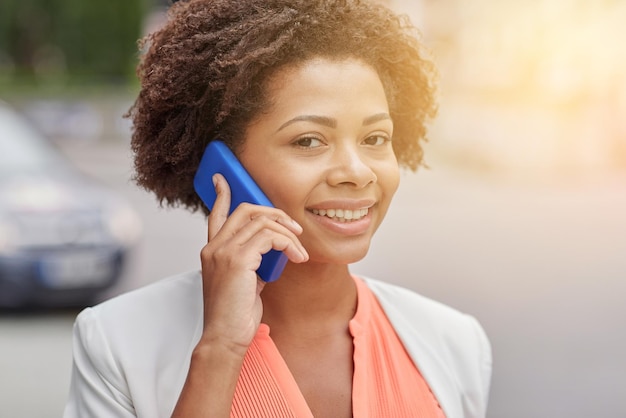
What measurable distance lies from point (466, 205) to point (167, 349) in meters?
12.0

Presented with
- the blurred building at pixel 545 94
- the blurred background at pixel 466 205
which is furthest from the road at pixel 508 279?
the blurred building at pixel 545 94

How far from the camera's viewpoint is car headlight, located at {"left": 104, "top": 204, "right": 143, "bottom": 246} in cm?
714

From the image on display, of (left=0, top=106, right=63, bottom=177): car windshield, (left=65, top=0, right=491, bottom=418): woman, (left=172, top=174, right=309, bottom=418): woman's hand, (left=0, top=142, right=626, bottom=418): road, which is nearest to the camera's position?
(left=172, top=174, right=309, bottom=418): woman's hand

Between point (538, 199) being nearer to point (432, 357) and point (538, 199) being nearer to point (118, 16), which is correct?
point (432, 357)

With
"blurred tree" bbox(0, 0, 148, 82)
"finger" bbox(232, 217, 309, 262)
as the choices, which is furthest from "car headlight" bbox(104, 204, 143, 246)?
"blurred tree" bbox(0, 0, 148, 82)

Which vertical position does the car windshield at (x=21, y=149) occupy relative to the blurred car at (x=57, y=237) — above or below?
above

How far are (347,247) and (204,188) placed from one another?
0.39 metres

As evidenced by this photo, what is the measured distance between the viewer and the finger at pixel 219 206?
7.00 feet

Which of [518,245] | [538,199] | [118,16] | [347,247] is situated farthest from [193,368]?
[118,16]

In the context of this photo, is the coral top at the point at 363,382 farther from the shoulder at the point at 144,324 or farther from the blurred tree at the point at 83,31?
the blurred tree at the point at 83,31

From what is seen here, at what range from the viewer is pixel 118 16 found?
27.2 meters

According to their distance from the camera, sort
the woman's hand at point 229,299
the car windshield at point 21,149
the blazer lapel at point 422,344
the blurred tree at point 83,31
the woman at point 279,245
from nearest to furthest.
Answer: the woman's hand at point 229,299
the woman at point 279,245
the blazer lapel at point 422,344
the car windshield at point 21,149
the blurred tree at point 83,31

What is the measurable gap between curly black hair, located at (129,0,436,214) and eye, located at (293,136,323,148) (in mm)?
120

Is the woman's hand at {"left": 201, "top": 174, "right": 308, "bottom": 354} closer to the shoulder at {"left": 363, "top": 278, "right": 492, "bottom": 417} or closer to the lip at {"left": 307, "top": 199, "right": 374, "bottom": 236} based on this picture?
the lip at {"left": 307, "top": 199, "right": 374, "bottom": 236}
